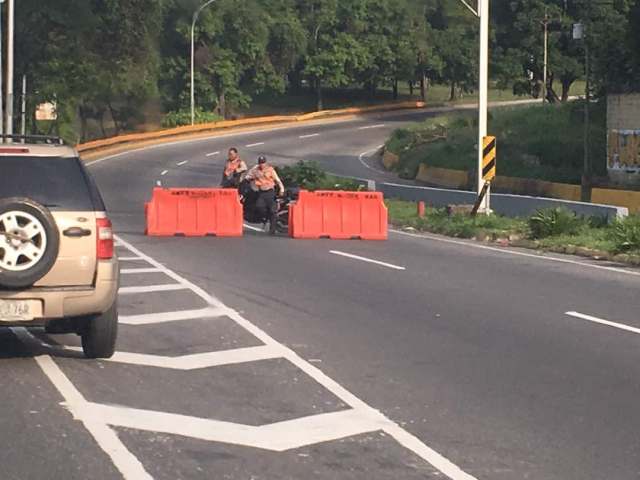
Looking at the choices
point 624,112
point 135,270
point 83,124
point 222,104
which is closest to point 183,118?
point 222,104

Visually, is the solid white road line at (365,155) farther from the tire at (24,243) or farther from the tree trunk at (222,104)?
the tire at (24,243)

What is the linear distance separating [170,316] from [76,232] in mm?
3360

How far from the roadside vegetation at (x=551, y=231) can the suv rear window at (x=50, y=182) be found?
39.5 ft

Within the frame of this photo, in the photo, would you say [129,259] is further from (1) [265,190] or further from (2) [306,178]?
(2) [306,178]

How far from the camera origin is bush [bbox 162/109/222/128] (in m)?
84.0

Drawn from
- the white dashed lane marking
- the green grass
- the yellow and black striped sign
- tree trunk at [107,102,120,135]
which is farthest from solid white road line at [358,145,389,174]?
the white dashed lane marking

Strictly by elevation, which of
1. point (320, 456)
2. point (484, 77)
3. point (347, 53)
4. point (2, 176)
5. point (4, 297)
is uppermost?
point (347, 53)

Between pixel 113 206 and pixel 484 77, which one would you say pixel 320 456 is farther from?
pixel 113 206

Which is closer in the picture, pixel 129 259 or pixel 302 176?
pixel 129 259

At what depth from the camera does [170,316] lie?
42.7 ft

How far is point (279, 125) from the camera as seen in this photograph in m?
81.2

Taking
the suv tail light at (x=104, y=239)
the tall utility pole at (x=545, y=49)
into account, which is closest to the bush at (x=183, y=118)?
the tall utility pole at (x=545, y=49)

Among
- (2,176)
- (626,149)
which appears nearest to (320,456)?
(2,176)

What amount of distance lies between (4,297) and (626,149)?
37.5m
